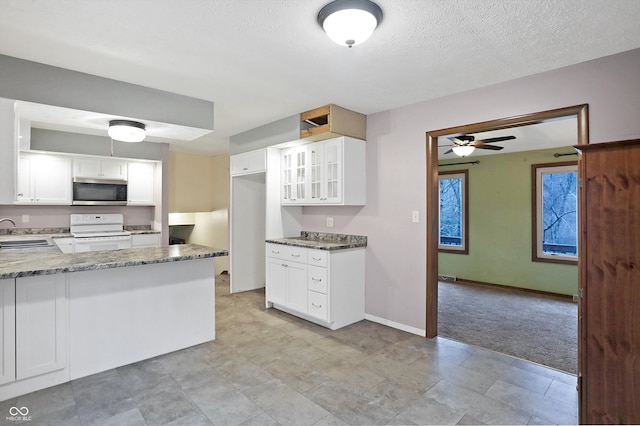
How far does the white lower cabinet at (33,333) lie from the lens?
7.42ft

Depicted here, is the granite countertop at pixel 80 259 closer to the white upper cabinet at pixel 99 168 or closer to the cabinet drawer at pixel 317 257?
the cabinet drawer at pixel 317 257

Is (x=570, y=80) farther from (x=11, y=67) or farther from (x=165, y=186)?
(x=165, y=186)

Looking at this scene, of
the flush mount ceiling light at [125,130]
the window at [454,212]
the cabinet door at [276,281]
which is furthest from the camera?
the window at [454,212]

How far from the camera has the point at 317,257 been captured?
3.71 meters

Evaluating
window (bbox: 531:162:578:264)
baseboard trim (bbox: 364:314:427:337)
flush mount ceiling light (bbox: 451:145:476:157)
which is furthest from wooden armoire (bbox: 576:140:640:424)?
window (bbox: 531:162:578:264)

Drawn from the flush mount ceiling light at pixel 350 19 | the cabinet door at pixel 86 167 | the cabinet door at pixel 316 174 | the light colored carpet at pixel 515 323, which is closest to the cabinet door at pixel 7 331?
the flush mount ceiling light at pixel 350 19

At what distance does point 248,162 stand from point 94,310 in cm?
273

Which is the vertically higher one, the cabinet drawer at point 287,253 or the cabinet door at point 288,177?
the cabinet door at point 288,177

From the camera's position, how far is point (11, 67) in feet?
8.26

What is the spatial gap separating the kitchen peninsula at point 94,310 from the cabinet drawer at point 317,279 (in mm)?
1068

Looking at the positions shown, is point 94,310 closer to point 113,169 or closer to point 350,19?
point 350,19

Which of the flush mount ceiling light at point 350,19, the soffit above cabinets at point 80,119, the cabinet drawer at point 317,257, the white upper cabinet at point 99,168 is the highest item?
the flush mount ceiling light at point 350,19

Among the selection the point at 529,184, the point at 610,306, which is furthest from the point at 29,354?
the point at 529,184

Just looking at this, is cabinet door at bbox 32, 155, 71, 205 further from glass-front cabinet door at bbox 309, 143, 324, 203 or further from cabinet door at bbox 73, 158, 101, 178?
glass-front cabinet door at bbox 309, 143, 324, 203
